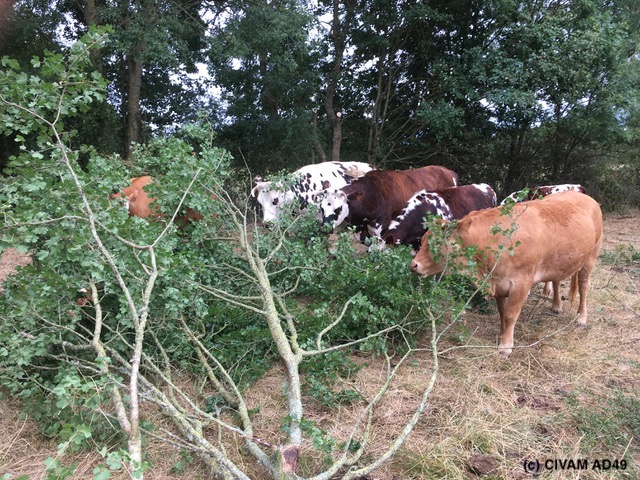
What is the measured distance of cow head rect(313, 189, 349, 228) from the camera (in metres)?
6.43

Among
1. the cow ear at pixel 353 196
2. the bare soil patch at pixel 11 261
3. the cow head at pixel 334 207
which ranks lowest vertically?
the bare soil patch at pixel 11 261

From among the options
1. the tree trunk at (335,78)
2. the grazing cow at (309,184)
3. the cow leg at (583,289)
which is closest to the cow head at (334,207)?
the grazing cow at (309,184)

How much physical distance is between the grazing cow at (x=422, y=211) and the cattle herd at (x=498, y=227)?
12 millimetres

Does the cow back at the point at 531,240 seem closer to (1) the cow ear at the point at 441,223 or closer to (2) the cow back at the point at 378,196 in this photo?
(1) the cow ear at the point at 441,223

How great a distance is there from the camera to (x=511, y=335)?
4.00m

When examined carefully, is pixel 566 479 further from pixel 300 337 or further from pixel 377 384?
pixel 300 337

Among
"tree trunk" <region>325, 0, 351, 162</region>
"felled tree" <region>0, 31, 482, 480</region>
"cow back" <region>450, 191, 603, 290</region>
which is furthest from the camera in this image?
"tree trunk" <region>325, 0, 351, 162</region>

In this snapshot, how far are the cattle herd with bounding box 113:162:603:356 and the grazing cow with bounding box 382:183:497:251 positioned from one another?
1cm

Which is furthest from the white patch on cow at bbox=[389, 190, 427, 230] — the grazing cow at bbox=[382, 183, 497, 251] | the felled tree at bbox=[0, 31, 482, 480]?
the felled tree at bbox=[0, 31, 482, 480]

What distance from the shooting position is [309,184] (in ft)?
25.2

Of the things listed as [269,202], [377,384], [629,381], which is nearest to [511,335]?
[629,381]

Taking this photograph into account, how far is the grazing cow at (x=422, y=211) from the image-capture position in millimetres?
5535

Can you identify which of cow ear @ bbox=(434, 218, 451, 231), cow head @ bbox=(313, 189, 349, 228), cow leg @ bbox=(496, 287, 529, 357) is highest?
cow ear @ bbox=(434, 218, 451, 231)

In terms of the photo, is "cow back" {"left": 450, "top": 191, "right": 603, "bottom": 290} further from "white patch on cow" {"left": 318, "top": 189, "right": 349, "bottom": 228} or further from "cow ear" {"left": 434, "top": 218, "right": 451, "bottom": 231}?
"white patch on cow" {"left": 318, "top": 189, "right": 349, "bottom": 228}
